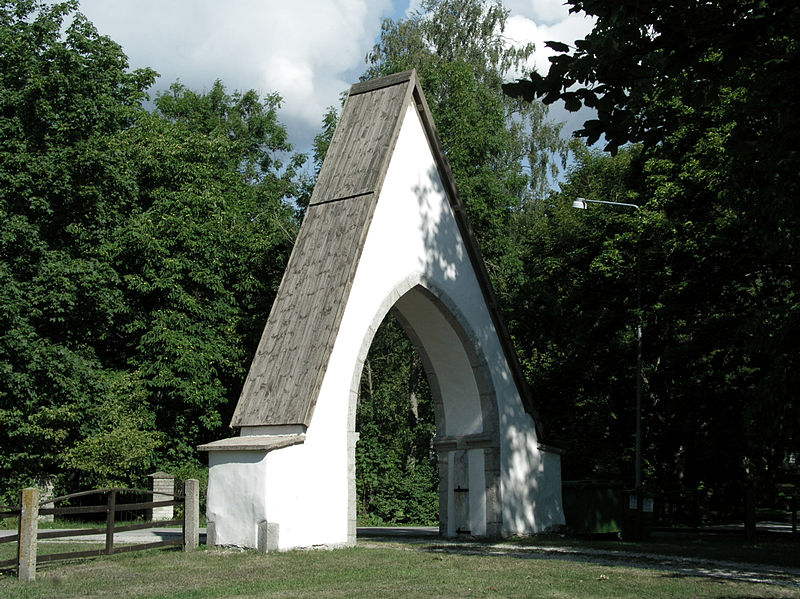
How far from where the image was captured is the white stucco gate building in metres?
15.3

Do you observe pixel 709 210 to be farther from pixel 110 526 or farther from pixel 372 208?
pixel 110 526

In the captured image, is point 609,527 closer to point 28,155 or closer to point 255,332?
point 255,332

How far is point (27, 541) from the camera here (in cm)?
1218

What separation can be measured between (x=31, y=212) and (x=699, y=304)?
20514 millimetres

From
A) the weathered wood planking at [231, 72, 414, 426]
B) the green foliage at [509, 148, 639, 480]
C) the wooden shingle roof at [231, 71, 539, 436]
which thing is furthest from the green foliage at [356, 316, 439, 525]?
the weathered wood planking at [231, 72, 414, 426]

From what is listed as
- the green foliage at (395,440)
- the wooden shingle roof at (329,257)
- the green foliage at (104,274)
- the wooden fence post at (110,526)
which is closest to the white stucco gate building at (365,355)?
the wooden shingle roof at (329,257)

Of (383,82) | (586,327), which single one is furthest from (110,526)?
(586,327)

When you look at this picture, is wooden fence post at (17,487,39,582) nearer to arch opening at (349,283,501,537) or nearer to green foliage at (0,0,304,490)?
arch opening at (349,283,501,537)

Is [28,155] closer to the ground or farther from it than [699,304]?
farther from it

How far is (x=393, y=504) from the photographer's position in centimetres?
2877

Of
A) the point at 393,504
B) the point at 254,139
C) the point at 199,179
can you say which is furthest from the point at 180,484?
the point at 254,139

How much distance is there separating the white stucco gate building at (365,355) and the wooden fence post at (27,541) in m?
3.60

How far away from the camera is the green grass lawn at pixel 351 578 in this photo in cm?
1030

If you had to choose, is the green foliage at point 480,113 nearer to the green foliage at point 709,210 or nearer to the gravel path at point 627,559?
the green foliage at point 709,210
